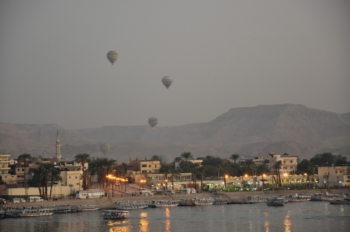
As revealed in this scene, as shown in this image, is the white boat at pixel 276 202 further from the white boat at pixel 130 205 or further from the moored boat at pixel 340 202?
the white boat at pixel 130 205

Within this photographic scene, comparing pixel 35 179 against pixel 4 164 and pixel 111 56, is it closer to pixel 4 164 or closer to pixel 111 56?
pixel 4 164

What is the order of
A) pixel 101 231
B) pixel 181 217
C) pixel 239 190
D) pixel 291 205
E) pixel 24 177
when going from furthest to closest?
pixel 239 190 < pixel 24 177 < pixel 291 205 < pixel 181 217 < pixel 101 231

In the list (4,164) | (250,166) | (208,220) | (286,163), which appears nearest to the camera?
(208,220)

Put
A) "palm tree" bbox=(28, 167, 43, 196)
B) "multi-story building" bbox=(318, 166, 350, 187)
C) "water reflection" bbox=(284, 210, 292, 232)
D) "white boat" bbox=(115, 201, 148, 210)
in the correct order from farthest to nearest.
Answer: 1. "multi-story building" bbox=(318, 166, 350, 187)
2. "palm tree" bbox=(28, 167, 43, 196)
3. "white boat" bbox=(115, 201, 148, 210)
4. "water reflection" bbox=(284, 210, 292, 232)

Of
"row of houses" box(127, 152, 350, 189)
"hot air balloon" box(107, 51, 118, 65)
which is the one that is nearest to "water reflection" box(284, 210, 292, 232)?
"row of houses" box(127, 152, 350, 189)

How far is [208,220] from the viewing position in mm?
93062

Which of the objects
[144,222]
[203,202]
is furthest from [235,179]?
[144,222]

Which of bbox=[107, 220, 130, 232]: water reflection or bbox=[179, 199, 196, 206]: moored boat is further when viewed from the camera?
bbox=[179, 199, 196, 206]: moored boat

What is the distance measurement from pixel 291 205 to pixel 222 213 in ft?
61.6

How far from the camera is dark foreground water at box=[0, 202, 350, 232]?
84.0 m

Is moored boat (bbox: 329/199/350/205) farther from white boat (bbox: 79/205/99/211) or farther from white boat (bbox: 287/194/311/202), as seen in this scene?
white boat (bbox: 79/205/99/211)

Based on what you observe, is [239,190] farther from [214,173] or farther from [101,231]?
[101,231]

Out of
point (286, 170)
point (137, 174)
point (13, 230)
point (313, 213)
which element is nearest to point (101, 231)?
point (13, 230)

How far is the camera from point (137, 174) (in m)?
156
